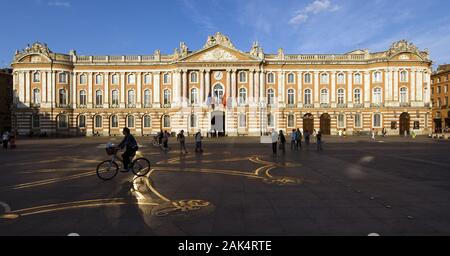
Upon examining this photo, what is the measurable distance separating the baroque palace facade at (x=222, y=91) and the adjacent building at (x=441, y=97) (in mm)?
21017

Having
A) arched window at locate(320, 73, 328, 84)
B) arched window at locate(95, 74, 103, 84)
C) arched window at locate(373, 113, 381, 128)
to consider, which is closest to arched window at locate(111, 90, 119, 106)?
arched window at locate(95, 74, 103, 84)

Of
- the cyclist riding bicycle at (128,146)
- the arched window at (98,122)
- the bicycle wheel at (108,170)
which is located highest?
the arched window at (98,122)

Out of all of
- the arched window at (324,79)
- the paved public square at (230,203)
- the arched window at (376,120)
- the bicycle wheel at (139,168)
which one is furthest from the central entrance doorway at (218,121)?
the bicycle wheel at (139,168)

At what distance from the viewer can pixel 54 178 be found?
44.5 ft

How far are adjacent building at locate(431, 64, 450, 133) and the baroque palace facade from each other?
69.0 ft

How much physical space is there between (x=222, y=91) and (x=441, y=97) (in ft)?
190

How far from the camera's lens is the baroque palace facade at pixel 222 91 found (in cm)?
6375

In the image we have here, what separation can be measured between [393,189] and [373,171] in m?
4.35

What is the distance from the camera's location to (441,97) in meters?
82.4

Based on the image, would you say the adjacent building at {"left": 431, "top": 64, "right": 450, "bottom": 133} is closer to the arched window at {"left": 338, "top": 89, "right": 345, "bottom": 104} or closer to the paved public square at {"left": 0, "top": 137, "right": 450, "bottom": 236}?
the arched window at {"left": 338, "top": 89, "right": 345, "bottom": 104}

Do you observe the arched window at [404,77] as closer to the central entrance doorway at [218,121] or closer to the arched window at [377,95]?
the arched window at [377,95]
